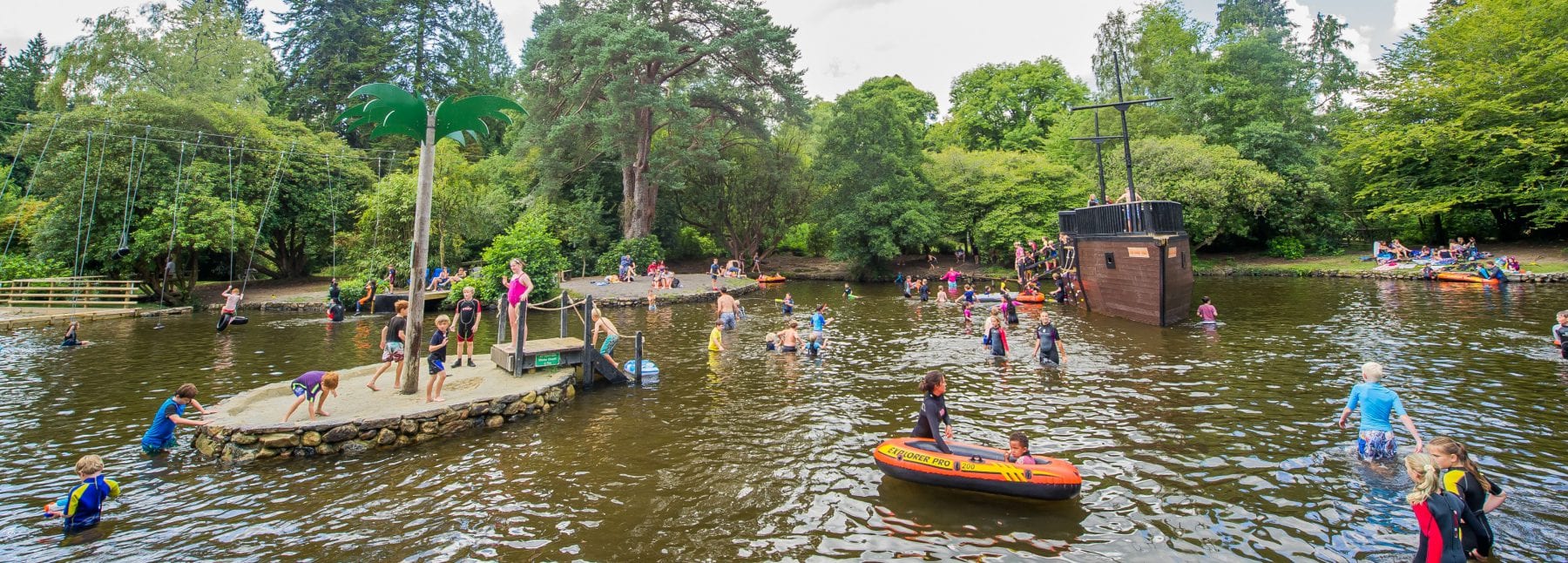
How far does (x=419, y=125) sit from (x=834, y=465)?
8.70 m

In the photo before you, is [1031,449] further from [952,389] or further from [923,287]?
[923,287]

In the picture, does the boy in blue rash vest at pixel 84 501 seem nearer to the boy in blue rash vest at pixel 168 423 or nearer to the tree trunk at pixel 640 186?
the boy in blue rash vest at pixel 168 423

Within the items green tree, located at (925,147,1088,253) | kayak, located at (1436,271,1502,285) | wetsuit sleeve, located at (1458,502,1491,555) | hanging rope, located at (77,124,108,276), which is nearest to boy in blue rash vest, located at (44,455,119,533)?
wetsuit sleeve, located at (1458,502,1491,555)

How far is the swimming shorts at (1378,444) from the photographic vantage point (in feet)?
26.7

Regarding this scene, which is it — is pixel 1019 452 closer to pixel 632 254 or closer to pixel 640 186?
pixel 632 254

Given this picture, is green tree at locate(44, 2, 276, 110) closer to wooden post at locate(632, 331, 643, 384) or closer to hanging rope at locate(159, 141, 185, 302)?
hanging rope at locate(159, 141, 185, 302)

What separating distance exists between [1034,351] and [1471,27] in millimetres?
40009

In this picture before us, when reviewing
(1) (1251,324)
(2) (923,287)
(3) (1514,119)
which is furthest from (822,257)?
(3) (1514,119)

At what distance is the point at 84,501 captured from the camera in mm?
7191

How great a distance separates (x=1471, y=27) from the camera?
119 ft

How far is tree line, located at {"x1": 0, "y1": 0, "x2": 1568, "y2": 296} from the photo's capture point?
3086 cm

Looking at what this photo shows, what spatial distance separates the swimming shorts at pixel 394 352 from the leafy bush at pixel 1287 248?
157 ft

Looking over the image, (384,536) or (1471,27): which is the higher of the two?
(1471,27)

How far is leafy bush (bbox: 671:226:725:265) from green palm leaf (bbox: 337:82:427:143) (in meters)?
40.7
